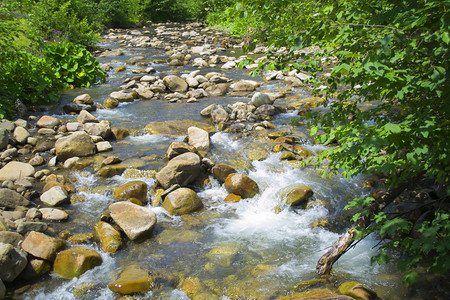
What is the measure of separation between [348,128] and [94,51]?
18.6 m

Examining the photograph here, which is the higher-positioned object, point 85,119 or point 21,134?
point 21,134

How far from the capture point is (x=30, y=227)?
4469mm

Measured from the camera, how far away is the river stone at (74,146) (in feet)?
22.4

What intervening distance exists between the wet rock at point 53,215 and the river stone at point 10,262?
1.14 m

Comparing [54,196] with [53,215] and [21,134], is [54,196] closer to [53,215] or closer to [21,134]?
[53,215]

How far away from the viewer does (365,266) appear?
4102mm

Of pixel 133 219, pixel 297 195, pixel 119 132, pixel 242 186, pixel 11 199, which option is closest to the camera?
pixel 133 219

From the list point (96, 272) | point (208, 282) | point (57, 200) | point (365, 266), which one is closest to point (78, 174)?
point (57, 200)

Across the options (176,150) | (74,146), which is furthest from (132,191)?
(74,146)

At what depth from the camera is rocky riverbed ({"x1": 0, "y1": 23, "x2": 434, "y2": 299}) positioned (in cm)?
390

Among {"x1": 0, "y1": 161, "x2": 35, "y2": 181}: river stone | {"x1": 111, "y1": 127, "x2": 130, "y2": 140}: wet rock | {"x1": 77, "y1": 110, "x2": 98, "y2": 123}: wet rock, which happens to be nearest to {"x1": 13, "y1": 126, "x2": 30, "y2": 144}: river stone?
{"x1": 0, "y1": 161, "x2": 35, "y2": 181}: river stone

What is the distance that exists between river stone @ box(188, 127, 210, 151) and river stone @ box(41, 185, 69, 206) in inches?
112

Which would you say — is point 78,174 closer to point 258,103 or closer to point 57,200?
point 57,200

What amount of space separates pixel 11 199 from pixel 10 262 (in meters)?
1.60
